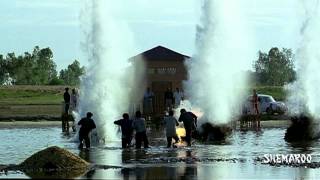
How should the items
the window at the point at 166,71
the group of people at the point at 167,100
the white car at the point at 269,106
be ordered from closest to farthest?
the group of people at the point at 167,100
the white car at the point at 269,106
the window at the point at 166,71

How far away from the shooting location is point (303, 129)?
115ft

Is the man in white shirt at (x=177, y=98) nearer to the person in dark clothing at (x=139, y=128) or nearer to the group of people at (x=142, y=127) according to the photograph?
the group of people at (x=142, y=127)

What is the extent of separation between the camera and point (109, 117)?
36688 mm

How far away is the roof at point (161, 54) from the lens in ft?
222

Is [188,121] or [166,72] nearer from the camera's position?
[188,121]

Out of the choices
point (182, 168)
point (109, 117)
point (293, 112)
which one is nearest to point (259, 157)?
point (182, 168)

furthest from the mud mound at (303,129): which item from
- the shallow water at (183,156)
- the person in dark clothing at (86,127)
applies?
the person in dark clothing at (86,127)

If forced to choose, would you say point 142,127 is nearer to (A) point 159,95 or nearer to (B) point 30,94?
(A) point 159,95

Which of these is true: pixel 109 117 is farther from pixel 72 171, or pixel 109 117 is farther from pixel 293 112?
pixel 72 171

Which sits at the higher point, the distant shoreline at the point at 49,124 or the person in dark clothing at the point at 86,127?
the distant shoreline at the point at 49,124

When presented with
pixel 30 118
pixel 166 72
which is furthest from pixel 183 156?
pixel 166 72

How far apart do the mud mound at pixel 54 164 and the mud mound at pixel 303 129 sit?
14143 millimetres

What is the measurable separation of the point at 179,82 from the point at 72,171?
44.0 meters

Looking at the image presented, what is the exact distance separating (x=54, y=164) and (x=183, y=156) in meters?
5.46
